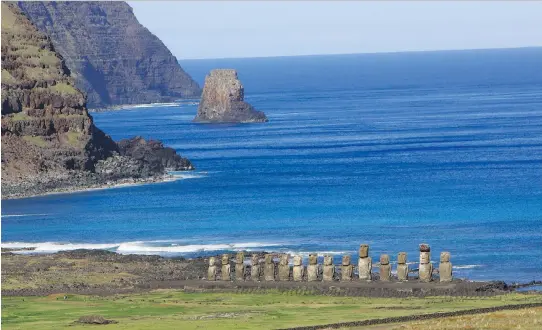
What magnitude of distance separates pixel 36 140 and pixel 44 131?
4.58 feet

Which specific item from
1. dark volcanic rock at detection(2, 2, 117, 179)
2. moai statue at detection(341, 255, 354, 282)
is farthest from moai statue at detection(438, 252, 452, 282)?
dark volcanic rock at detection(2, 2, 117, 179)

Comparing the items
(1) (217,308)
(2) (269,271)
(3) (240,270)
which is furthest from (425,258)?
(3) (240,270)

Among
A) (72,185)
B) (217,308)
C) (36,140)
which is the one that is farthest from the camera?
(36,140)

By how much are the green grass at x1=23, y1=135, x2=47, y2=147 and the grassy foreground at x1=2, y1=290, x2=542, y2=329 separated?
87.5 metres

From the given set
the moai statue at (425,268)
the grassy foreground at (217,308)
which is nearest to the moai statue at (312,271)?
the grassy foreground at (217,308)

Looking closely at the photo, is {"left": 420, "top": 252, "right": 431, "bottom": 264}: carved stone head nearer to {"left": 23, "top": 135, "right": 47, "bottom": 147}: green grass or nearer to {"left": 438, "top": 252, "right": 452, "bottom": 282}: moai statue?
{"left": 438, "top": 252, "right": 452, "bottom": 282}: moai statue

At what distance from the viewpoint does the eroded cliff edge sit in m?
158

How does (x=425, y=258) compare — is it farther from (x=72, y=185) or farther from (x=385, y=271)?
(x=72, y=185)

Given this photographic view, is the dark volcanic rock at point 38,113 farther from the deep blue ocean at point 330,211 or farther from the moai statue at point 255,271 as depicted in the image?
the moai statue at point 255,271

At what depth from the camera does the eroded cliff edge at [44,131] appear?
517 feet

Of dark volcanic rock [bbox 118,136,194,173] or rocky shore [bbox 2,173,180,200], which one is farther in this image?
dark volcanic rock [bbox 118,136,194,173]

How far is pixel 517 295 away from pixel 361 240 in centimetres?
4253

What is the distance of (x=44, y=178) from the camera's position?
15762 cm

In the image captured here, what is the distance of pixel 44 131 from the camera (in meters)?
161
